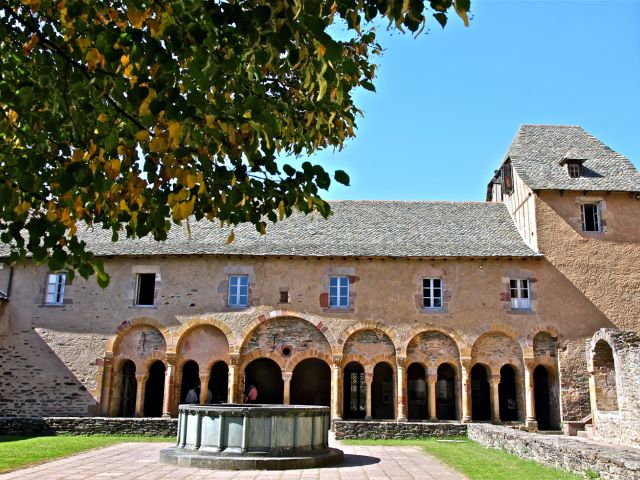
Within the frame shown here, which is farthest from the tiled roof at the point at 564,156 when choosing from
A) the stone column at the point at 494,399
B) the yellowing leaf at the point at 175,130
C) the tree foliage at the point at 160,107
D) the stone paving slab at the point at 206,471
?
the yellowing leaf at the point at 175,130

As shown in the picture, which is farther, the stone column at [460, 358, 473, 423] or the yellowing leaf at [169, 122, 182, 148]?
the stone column at [460, 358, 473, 423]

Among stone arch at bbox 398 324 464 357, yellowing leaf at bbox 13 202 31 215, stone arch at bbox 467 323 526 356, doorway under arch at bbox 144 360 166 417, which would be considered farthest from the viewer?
doorway under arch at bbox 144 360 166 417

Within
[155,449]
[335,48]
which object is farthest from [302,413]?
[335,48]

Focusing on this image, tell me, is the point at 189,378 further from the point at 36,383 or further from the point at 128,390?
the point at 36,383

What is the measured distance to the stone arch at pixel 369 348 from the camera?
68.7 ft

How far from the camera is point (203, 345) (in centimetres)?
2117

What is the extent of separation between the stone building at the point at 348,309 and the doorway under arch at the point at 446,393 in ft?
8.38

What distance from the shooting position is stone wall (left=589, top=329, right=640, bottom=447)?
668 inches

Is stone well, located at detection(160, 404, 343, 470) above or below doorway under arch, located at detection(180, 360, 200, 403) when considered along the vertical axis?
below

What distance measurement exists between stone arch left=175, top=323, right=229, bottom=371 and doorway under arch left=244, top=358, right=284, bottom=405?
9.92 ft

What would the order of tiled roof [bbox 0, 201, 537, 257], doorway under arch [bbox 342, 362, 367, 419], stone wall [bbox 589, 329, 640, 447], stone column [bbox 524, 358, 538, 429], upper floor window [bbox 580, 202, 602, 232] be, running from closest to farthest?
stone wall [bbox 589, 329, 640, 447] < stone column [bbox 524, 358, 538, 429] < tiled roof [bbox 0, 201, 537, 257] < upper floor window [bbox 580, 202, 602, 232] < doorway under arch [bbox 342, 362, 367, 419]

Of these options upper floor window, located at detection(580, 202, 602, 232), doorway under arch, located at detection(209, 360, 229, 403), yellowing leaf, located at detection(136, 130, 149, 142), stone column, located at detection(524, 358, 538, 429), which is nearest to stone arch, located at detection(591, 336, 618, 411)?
stone column, located at detection(524, 358, 538, 429)

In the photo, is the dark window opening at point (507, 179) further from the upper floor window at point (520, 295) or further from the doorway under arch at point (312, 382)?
the doorway under arch at point (312, 382)

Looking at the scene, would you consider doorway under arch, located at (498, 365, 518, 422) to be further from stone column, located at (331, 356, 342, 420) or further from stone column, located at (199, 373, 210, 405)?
stone column, located at (199, 373, 210, 405)
